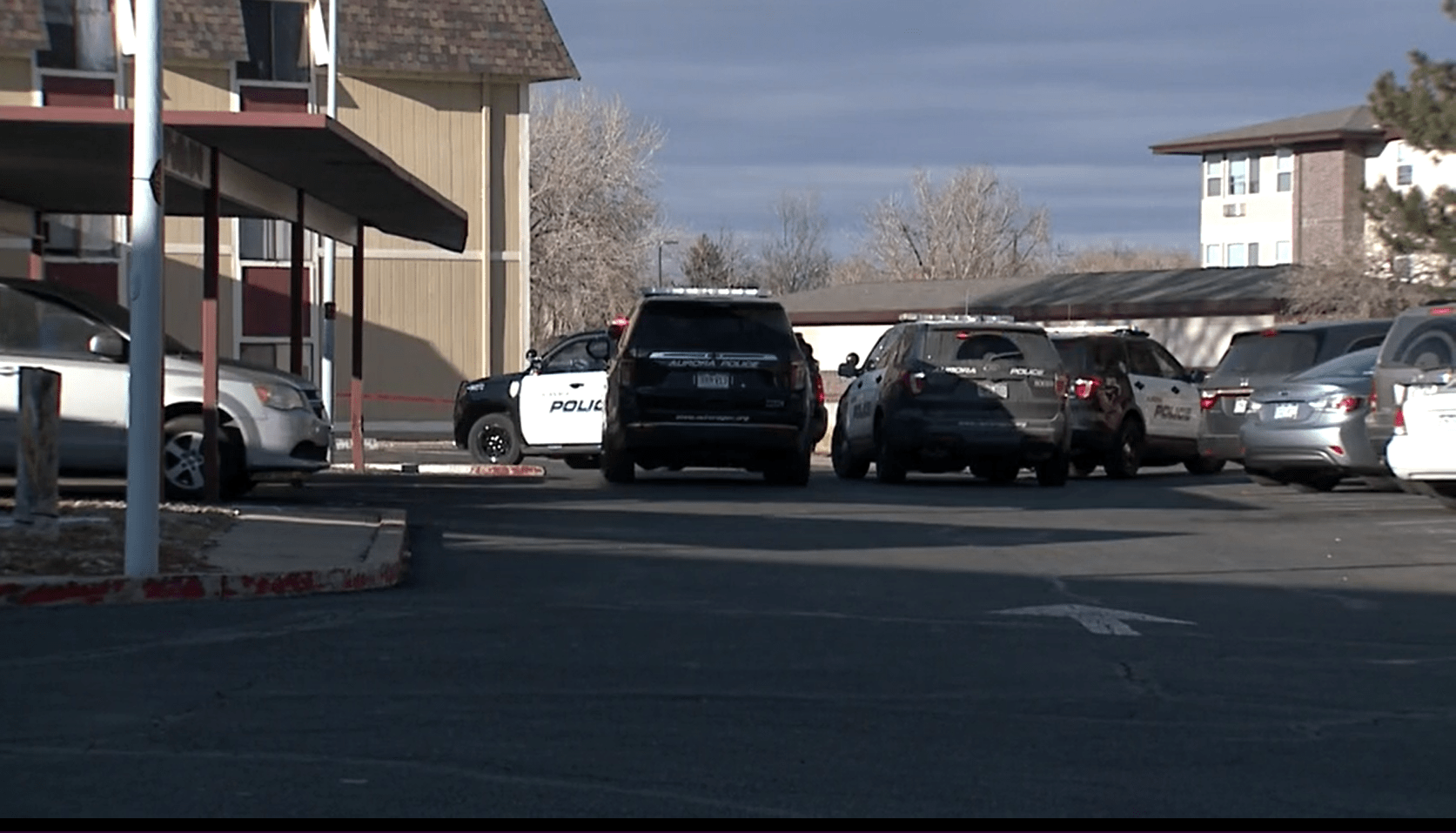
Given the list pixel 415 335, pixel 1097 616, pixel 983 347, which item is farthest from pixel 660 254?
pixel 1097 616

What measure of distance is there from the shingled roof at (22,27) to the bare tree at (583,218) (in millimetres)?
23939

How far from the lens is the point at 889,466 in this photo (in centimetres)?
2114

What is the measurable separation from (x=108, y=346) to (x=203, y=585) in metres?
5.55

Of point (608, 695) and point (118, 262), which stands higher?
point (118, 262)

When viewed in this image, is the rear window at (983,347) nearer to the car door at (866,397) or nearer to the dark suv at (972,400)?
the dark suv at (972,400)

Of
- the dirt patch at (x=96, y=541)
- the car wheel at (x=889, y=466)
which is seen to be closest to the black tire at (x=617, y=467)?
the car wheel at (x=889, y=466)

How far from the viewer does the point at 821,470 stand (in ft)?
85.1

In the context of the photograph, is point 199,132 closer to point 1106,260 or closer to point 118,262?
point 118,262

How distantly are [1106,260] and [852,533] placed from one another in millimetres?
100427

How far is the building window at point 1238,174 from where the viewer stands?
7012 cm

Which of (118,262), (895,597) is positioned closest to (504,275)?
(118,262)

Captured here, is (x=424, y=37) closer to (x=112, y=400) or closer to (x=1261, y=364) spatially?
(x=1261, y=364)

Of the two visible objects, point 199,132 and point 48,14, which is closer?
point 199,132

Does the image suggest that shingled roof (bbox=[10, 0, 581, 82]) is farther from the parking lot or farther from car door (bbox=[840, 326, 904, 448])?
the parking lot
